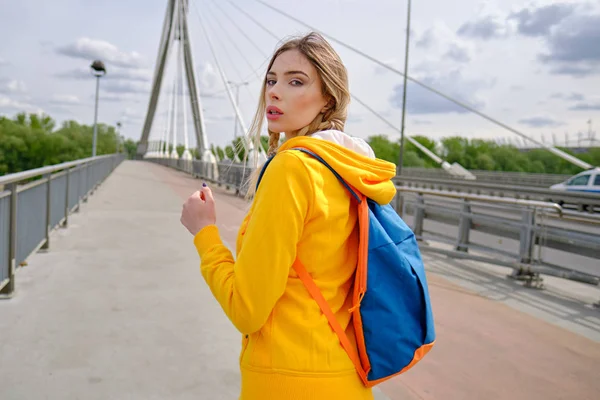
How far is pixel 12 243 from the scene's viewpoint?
5.02 m

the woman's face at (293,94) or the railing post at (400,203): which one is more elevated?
the woman's face at (293,94)

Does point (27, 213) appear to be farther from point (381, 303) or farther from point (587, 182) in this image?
point (587, 182)

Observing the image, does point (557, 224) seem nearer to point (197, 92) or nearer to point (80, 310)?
point (80, 310)

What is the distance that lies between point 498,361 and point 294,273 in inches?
124

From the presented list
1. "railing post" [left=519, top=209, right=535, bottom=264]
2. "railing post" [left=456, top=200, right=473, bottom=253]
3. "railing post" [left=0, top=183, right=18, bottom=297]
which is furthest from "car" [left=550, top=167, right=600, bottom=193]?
"railing post" [left=0, top=183, right=18, bottom=297]

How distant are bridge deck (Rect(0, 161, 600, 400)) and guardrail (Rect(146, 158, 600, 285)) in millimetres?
282

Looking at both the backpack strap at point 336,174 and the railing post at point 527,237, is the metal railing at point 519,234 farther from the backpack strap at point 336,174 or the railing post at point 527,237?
the backpack strap at point 336,174

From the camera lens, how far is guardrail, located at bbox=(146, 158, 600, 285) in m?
6.10

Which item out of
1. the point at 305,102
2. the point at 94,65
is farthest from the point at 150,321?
the point at 94,65

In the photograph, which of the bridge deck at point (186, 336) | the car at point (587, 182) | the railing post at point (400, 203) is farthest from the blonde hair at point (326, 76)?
the car at point (587, 182)

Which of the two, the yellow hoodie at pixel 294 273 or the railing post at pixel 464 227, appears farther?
the railing post at pixel 464 227

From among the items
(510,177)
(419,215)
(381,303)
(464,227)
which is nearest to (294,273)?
(381,303)

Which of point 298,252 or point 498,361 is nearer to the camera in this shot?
point 298,252

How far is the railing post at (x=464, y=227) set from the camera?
8.05 m
